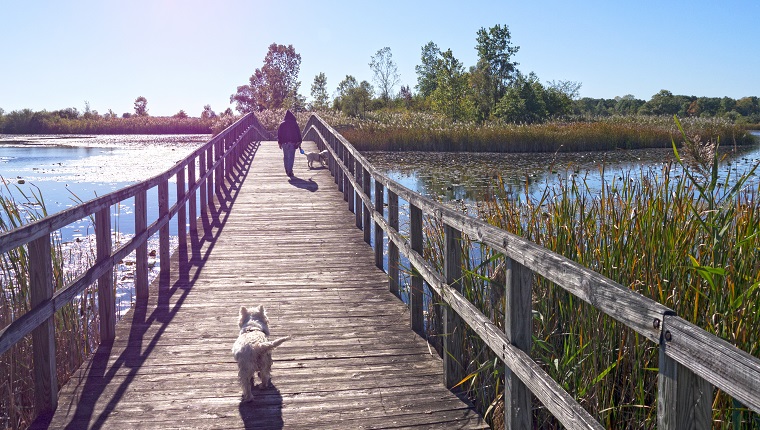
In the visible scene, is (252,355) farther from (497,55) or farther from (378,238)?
(497,55)

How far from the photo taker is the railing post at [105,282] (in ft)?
15.9

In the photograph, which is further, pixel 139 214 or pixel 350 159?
pixel 350 159

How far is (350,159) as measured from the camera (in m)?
11.2

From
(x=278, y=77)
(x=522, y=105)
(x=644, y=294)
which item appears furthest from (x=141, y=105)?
(x=644, y=294)

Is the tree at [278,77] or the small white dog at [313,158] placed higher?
the tree at [278,77]

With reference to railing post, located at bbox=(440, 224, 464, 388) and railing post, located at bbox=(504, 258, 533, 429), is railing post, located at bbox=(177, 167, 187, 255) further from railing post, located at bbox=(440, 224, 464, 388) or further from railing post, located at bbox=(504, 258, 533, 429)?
railing post, located at bbox=(504, 258, 533, 429)

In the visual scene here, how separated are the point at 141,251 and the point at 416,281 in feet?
7.98

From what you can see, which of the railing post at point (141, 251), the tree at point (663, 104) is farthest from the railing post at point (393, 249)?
the tree at point (663, 104)

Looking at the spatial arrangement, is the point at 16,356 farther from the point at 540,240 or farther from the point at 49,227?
the point at 540,240

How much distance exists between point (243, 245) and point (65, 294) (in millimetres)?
4562

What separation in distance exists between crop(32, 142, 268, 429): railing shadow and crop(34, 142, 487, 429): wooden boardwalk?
1 cm

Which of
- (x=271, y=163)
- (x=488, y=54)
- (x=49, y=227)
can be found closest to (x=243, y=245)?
(x=49, y=227)

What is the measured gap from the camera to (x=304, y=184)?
46.2 feet

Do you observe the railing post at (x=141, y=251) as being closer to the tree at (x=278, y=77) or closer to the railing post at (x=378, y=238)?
the railing post at (x=378, y=238)
